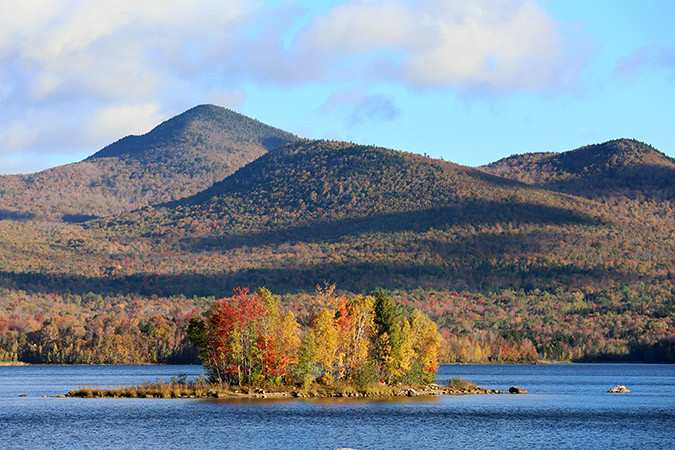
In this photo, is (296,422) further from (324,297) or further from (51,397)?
(51,397)

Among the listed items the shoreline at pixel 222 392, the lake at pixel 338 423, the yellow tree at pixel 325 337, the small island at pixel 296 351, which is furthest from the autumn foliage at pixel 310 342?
the lake at pixel 338 423

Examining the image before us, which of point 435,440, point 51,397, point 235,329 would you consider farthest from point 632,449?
point 51,397

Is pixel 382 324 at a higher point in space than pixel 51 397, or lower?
higher

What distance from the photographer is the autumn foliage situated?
94562mm

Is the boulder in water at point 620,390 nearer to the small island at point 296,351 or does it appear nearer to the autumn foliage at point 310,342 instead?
the autumn foliage at point 310,342

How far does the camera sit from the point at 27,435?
66.4m

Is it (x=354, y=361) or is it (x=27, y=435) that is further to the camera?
(x=354, y=361)

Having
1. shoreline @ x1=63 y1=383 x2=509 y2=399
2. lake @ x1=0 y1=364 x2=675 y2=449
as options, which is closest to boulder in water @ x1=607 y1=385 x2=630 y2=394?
lake @ x1=0 y1=364 x2=675 y2=449

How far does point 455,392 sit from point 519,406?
53.1 ft

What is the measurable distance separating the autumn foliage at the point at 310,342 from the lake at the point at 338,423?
5290 mm

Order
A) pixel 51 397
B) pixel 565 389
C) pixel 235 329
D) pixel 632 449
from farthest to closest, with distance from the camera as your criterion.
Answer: pixel 565 389 → pixel 51 397 → pixel 235 329 → pixel 632 449

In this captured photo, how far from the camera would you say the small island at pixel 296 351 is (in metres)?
94.8

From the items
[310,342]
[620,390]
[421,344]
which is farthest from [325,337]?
[620,390]

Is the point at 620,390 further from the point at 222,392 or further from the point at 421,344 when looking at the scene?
the point at 222,392
